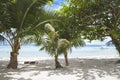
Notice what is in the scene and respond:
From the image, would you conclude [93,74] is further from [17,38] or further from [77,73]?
[17,38]

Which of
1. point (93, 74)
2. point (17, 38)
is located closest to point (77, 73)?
point (93, 74)

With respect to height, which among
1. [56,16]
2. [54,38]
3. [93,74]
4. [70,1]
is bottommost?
[93,74]

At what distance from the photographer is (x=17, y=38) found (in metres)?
13.1

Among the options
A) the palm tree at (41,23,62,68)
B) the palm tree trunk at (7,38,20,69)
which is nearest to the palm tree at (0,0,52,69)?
the palm tree trunk at (7,38,20,69)

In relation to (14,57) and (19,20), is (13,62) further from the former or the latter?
(19,20)

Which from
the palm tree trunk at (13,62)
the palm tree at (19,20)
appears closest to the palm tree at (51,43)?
the palm tree at (19,20)

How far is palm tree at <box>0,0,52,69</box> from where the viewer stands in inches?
502

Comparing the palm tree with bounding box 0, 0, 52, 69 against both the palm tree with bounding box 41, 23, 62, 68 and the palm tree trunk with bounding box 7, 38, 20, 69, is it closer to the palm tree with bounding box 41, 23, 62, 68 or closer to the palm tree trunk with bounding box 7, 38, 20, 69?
the palm tree trunk with bounding box 7, 38, 20, 69

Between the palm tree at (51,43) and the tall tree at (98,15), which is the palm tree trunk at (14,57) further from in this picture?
the tall tree at (98,15)

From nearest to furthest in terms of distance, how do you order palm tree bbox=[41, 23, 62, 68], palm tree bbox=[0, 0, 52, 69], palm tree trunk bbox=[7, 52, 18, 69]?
palm tree bbox=[41, 23, 62, 68], palm tree bbox=[0, 0, 52, 69], palm tree trunk bbox=[7, 52, 18, 69]

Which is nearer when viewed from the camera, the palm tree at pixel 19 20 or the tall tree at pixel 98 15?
the palm tree at pixel 19 20

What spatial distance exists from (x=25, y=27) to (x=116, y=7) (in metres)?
5.05

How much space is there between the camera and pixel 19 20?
12.9m

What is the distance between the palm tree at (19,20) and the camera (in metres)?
12.7
